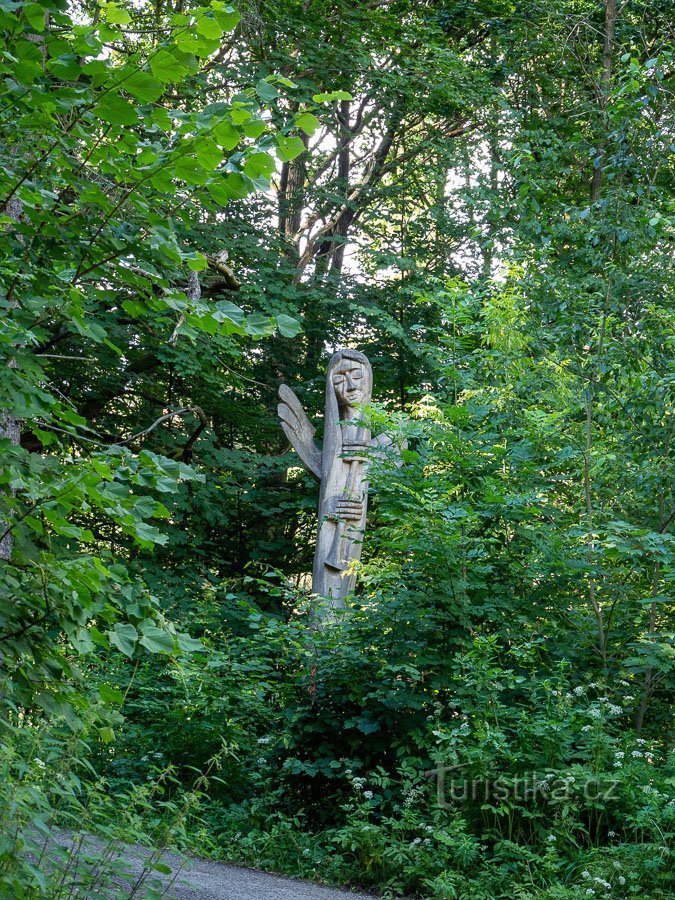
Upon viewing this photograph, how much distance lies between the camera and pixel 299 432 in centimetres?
988

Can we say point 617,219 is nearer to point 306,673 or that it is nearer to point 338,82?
point 306,673

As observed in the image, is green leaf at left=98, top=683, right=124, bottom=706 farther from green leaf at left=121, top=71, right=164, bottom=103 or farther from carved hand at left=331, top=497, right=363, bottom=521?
carved hand at left=331, top=497, right=363, bottom=521

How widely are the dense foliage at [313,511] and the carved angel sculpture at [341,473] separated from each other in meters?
0.69

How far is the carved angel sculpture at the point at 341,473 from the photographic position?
30.0ft

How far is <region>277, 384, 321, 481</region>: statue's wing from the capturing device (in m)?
9.75

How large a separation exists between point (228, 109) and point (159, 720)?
611cm

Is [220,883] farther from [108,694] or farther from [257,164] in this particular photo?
[257,164]

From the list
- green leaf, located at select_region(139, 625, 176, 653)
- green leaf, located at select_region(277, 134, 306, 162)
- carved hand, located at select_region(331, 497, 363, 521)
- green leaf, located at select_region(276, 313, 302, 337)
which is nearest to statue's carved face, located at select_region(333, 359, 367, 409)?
carved hand, located at select_region(331, 497, 363, 521)

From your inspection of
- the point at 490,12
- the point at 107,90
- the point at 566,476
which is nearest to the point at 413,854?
the point at 566,476

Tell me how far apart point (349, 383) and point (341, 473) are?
87cm

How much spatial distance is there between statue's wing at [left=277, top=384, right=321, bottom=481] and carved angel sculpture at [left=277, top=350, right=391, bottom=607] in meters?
0.03

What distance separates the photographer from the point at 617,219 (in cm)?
720

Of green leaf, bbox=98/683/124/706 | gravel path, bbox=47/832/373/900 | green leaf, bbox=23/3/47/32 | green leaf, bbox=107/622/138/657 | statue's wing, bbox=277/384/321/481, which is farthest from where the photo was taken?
statue's wing, bbox=277/384/321/481

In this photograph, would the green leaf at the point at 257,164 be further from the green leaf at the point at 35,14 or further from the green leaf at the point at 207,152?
the green leaf at the point at 35,14
